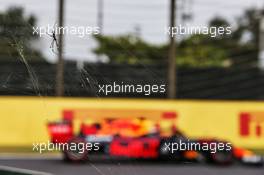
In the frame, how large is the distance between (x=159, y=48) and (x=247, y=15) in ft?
11.0

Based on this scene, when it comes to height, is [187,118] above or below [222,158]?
above

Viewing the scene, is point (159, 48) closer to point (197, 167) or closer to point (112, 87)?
point (197, 167)

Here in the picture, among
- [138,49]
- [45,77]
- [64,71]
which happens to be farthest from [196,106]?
[45,77]

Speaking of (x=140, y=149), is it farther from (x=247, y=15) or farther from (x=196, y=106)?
(x=247, y=15)

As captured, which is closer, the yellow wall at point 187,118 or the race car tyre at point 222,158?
the race car tyre at point 222,158

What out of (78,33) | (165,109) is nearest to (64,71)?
(78,33)

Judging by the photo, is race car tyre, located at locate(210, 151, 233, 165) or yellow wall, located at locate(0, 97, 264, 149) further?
yellow wall, located at locate(0, 97, 264, 149)

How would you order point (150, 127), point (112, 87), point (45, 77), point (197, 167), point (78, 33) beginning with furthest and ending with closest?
point (150, 127), point (197, 167), point (78, 33), point (112, 87), point (45, 77)

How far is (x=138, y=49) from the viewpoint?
11.6 m

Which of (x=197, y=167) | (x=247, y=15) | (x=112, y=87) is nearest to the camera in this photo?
(x=112, y=87)

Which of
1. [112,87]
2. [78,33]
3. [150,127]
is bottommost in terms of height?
[150,127]

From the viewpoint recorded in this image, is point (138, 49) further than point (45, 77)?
Yes

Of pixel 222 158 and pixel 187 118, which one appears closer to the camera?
pixel 222 158

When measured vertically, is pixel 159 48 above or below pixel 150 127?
above
